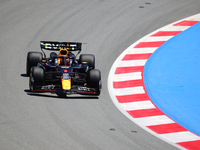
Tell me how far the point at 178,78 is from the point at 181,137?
4.11m

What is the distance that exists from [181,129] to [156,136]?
0.99 m

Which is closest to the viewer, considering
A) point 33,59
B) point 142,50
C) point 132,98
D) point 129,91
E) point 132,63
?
point 132,98

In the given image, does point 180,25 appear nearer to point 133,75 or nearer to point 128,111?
point 133,75

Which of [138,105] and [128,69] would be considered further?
[128,69]

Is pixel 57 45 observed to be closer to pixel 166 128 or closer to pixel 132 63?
pixel 132 63

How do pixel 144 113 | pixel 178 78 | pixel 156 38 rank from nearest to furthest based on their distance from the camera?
pixel 144 113 → pixel 178 78 → pixel 156 38

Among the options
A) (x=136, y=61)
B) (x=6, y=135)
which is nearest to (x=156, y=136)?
(x=6, y=135)

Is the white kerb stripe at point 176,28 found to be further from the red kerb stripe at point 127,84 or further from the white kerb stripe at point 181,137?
the white kerb stripe at point 181,137

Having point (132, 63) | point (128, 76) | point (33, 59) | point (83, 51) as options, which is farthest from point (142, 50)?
point (33, 59)

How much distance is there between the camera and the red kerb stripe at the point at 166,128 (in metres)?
12.2

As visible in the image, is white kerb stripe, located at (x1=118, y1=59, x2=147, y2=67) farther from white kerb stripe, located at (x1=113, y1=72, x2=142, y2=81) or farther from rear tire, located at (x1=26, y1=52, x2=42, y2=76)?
rear tire, located at (x1=26, y1=52, x2=42, y2=76)

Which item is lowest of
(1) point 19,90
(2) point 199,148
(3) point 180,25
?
(2) point 199,148

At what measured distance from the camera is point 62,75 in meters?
13.7

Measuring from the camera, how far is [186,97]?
14.5 meters
